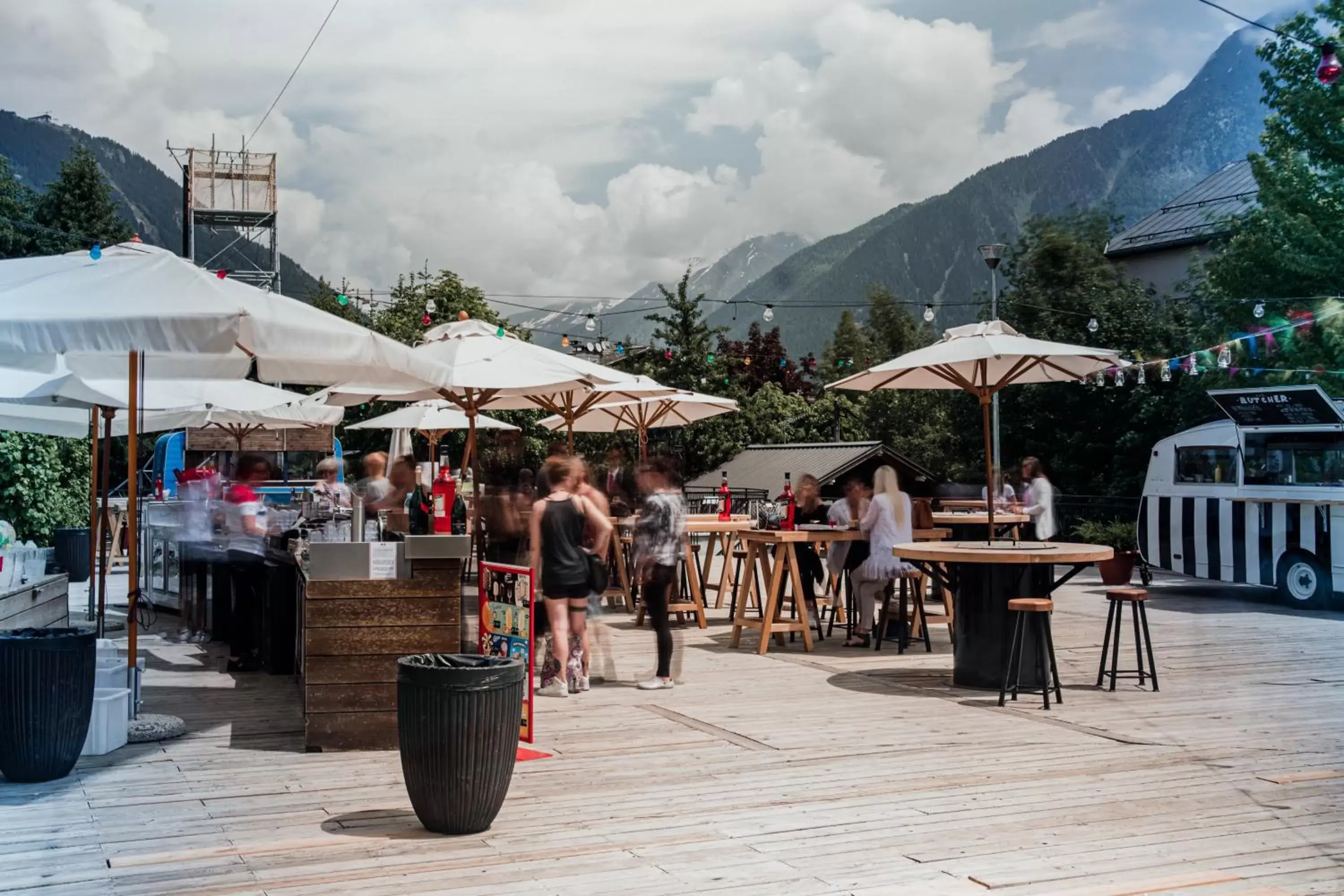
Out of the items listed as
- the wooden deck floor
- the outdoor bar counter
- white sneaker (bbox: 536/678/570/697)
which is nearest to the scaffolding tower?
white sneaker (bbox: 536/678/570/697)

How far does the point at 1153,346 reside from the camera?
28.2 metres

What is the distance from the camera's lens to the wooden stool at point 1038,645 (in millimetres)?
8188

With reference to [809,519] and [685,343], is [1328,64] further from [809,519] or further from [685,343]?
[685,343]

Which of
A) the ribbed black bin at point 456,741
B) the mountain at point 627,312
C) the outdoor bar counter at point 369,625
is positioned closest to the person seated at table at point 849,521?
the outdoor bar counter at point 369,625

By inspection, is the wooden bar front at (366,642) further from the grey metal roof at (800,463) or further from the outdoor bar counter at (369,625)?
the grey metal roof at (800,463)

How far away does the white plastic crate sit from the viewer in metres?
6.61

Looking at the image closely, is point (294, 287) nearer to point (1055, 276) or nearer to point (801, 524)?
point (1055, 276)

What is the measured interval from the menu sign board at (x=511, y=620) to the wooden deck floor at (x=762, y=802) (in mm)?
348

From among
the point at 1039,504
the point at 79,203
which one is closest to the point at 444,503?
the point at 1039,504

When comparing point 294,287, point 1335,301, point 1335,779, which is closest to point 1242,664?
point 1335,779

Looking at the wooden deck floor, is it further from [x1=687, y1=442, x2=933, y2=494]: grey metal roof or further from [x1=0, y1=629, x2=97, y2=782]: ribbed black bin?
[x1=687, y1=442, x2=933, y2=494]: grey metal roof

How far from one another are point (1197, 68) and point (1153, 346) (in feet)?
28.3

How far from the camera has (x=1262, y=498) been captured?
48.7 feet

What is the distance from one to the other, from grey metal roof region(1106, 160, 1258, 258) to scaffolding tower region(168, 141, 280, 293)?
2186cm
